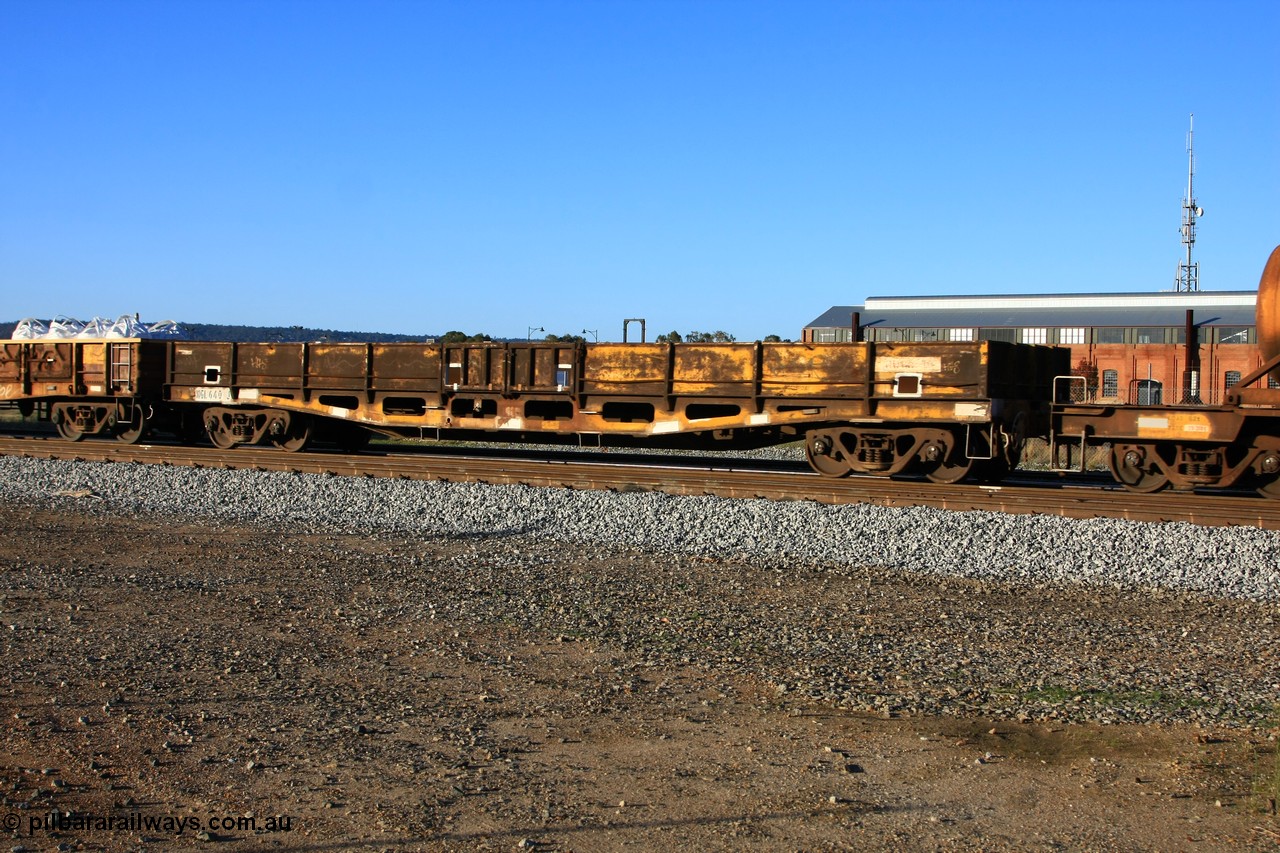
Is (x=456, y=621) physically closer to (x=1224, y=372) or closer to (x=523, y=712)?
(x=523, y=712)

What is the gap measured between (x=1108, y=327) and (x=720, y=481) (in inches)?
1663

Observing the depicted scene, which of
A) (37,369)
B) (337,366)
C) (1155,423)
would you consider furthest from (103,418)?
(1155,423)

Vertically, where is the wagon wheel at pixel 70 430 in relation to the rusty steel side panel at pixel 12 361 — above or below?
below

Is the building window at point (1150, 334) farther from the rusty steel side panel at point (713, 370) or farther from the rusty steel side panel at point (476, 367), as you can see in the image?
the rusty steel side panel at point (476, 367)

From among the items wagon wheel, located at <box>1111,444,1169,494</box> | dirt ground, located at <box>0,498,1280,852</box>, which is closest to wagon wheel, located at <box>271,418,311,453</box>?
dirt ground, located at <box>0,498,1280,852</box>

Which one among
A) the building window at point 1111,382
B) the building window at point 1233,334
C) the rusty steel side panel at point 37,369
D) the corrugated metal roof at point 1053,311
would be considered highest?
the corrugated metal roof at point 1053,311

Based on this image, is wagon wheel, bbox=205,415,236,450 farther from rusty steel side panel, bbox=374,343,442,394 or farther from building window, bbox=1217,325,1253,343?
building window, bbox=1217,325,1253,343

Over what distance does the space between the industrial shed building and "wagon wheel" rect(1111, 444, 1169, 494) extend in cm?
2945

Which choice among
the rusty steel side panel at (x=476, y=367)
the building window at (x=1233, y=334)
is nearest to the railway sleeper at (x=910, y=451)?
the rusty steel side panel at (x=476, y=367)

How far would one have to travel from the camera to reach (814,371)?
52.4 ft

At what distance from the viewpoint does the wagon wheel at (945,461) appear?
15.3 m

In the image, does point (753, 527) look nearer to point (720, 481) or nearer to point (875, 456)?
point (720, 481)

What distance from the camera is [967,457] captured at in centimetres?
1518

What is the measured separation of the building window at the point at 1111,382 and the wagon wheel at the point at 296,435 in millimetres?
37405
